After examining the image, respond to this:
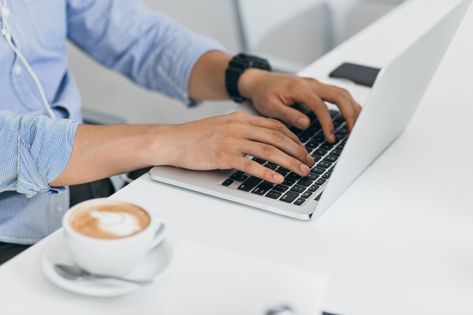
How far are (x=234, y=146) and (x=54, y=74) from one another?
469 mm

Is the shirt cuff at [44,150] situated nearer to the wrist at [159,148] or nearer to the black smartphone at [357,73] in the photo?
the wrist at [159,148]

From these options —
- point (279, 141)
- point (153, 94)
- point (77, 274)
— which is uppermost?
point (279, 141)

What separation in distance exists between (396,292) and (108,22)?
880 mm

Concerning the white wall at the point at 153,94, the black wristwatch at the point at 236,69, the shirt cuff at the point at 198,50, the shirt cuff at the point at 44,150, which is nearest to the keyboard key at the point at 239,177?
the shirt cuff at the point at 44,150

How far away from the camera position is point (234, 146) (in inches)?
41.8

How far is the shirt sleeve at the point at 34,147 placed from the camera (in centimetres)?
106

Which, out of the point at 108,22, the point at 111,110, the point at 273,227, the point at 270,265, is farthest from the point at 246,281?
the point at 111,110

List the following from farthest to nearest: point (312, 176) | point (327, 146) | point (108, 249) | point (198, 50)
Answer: point (198, 50)
point (327, 146)
point (312, 176)
point (108, 249)

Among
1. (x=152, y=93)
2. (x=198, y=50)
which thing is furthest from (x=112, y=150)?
(x=152, y=93)

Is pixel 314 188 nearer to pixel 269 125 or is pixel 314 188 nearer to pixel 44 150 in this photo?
pixel 269 125

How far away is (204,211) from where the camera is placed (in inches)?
38.8

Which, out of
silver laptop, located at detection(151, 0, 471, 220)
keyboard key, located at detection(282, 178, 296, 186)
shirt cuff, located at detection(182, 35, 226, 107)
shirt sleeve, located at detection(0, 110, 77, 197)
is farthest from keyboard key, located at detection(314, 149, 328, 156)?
shirt cuff, located at detection(182, 35, 226, 107)

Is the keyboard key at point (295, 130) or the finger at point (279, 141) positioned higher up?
the finger at point (279, 141)

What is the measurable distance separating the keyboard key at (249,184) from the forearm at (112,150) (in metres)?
0.11
